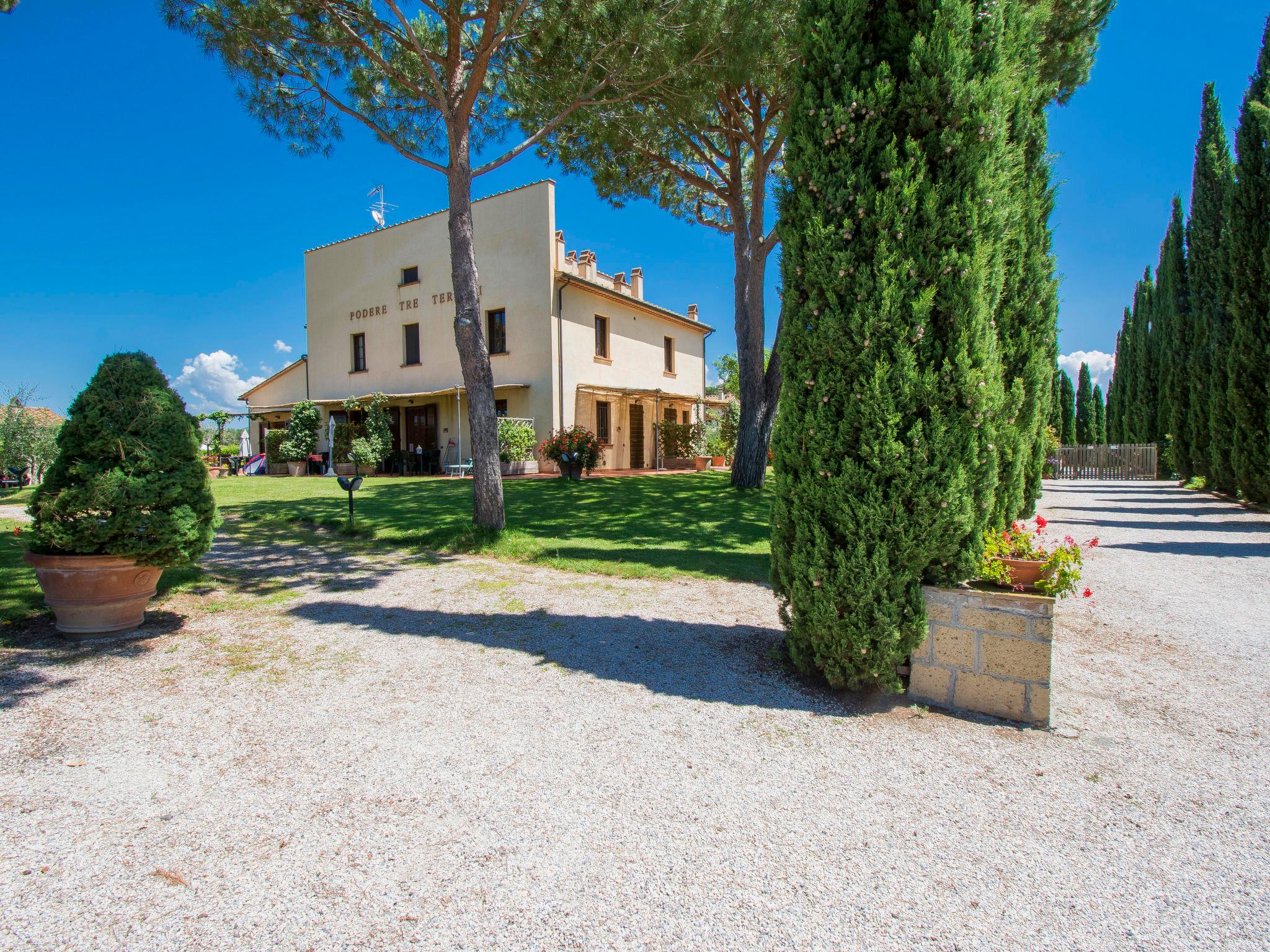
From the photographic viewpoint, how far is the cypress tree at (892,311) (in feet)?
10.1

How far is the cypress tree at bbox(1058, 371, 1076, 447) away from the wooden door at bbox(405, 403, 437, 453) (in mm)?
29447

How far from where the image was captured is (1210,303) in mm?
13812

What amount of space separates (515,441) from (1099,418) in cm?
3170

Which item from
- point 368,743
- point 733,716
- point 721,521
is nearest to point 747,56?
point 721,521

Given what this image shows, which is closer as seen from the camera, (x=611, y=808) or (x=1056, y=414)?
(x=611, y=808)

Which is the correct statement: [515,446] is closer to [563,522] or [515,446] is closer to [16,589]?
[563,522]

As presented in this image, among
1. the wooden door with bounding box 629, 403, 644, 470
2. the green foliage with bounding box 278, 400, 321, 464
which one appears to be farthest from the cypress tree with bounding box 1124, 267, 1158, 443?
the green foliage with bounding box 278, 400, 321, 464

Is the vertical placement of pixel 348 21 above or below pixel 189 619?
above

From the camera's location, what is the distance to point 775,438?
3.52 meters

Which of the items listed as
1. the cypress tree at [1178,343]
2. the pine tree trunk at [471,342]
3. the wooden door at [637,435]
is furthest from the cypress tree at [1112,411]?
the pine tree trunk at [471,342]

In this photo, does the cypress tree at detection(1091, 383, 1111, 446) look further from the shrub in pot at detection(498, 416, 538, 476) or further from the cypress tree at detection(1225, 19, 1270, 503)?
the shrub in pot at detection(498, 416, 538, 476)

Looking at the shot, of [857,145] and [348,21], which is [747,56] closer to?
[348,21]

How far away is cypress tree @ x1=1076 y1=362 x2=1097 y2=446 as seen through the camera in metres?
31.4

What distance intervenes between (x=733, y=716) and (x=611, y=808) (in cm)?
100
